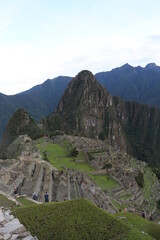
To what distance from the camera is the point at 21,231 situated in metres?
9.86

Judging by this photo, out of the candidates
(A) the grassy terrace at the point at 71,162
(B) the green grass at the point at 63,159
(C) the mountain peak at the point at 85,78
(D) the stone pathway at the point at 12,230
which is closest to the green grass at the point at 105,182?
(A) the grassy terrace at the point at 71,162

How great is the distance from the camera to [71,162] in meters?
51.1

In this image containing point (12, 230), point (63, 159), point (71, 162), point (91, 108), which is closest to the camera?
point (12, 230)

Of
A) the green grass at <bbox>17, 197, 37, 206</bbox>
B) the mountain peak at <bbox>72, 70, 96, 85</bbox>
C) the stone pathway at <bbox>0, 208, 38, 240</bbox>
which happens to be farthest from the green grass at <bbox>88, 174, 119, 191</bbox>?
the mountain peak at <bbox>72, 70, 96, 85</bbox>

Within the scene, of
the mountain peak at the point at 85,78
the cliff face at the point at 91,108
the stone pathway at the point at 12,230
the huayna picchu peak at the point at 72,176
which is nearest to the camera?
the stone pathway at the point at 12,230

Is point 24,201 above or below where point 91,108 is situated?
above

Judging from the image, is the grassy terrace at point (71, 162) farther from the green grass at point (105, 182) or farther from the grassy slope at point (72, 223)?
the grassy slope at point (72, 223)

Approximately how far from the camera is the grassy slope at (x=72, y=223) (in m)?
10.0

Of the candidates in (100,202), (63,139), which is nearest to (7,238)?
(100,202)

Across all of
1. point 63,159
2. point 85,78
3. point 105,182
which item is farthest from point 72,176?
point 85,78

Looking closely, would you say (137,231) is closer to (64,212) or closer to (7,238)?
(64,212)

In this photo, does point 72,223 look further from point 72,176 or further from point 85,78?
point 85,78

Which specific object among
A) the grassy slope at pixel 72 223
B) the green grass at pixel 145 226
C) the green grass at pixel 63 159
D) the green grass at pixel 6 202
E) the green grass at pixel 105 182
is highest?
the grassy slope at pixel 72 223

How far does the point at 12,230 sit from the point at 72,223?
7.12ft
